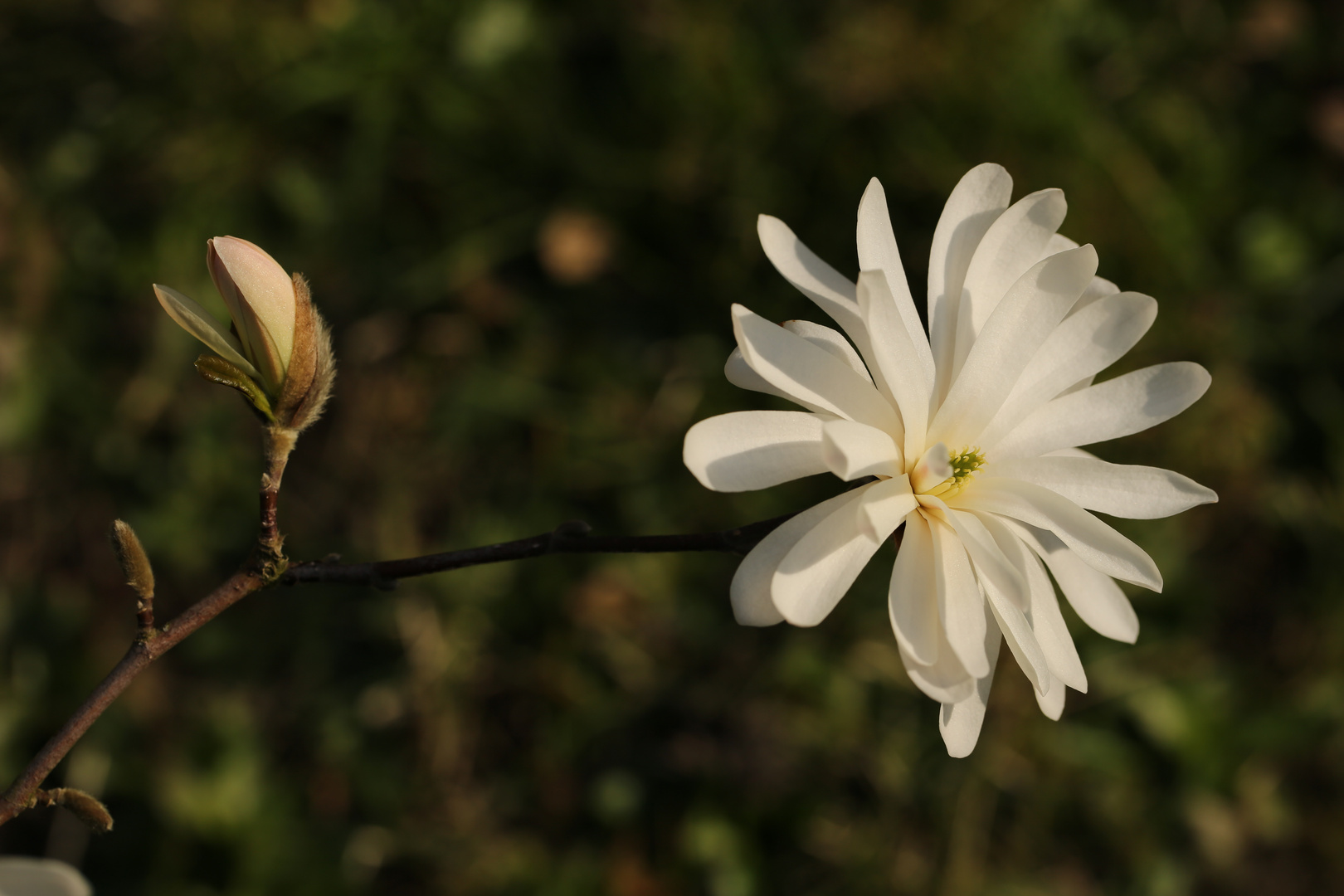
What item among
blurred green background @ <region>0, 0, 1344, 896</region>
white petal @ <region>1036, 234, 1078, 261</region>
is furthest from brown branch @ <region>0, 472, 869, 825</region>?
blurred green background @ <region>0, 0, 1344, 896</region>

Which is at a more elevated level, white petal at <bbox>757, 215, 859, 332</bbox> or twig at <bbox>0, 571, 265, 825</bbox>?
white petal at <bbox>757, 215, 859, 332</bbox>

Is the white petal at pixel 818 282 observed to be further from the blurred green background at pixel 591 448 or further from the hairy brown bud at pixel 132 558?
the blurred green background at pixel 591 448

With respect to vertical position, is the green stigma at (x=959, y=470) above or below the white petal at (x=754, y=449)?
above

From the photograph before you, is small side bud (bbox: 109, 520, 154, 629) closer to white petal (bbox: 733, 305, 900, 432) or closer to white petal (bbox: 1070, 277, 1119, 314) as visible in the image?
white petal (bbox: 733, 305, 900, 432)

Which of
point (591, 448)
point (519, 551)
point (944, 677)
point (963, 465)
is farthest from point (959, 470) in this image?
point (591, 448)

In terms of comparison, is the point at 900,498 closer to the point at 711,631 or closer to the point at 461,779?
the point at 711,631

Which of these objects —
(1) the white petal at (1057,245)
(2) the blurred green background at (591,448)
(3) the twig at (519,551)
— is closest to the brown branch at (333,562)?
(3) the twig at (519,551)

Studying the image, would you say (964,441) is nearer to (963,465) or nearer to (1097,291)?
(963,465)
